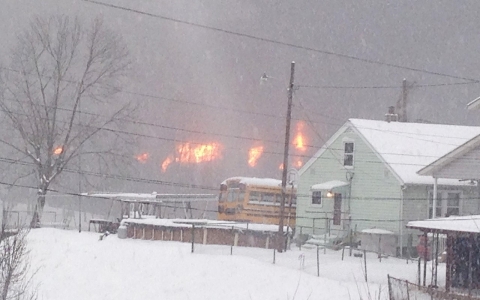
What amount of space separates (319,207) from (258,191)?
3.90 m

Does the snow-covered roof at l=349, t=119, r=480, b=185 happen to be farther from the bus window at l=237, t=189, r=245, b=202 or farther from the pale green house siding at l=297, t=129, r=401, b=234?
the bus window at l=237, t=189, r=245, b=202

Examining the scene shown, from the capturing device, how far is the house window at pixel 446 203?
34.0 meters

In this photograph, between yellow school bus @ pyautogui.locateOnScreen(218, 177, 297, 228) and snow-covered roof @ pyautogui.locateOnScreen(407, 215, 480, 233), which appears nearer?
snow-covered roof @ pyautogui.locateOnScreen(407, 215, 480, 233)

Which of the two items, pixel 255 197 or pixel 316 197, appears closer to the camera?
pixel 316 197

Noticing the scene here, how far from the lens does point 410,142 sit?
1500 inches

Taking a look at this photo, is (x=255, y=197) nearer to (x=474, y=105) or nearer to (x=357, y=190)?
(x=357, y=190)

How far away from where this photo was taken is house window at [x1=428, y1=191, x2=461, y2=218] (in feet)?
112

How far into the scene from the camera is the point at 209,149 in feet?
256

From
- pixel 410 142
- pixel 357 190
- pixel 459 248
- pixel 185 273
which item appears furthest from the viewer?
pixel 410 142

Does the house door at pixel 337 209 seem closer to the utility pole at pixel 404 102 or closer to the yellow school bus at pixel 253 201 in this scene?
the yellow school bus at pixel 253 201

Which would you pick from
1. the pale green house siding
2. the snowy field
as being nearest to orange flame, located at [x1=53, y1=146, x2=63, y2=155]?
the snowy field

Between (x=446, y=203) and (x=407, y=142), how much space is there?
17.2 ft

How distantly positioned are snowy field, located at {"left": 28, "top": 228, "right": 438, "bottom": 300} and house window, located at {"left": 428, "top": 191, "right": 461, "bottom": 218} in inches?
331

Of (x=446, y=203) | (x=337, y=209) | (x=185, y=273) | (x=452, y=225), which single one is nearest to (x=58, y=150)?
(x=337, y=209)
